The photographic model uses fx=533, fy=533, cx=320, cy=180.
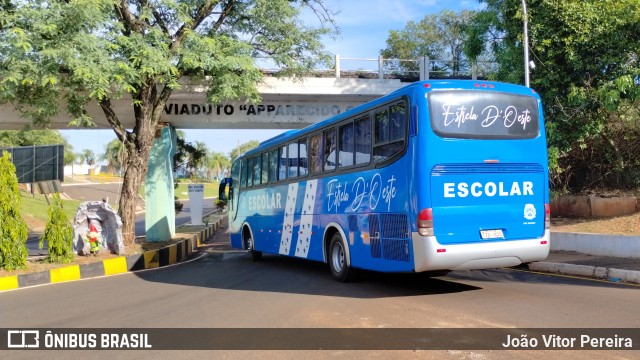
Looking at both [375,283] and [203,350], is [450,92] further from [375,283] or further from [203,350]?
[203,350]

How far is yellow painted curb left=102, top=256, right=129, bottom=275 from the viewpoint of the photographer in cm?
1259

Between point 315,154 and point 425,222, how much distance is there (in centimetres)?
391

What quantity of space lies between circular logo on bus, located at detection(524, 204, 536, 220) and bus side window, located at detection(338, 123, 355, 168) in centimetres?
298

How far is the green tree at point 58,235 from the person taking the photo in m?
11.8

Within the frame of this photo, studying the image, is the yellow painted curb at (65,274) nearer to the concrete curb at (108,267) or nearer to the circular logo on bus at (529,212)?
the concrete curb at (108,267)

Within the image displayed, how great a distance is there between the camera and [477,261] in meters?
7.49

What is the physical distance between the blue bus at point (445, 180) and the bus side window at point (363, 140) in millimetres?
17

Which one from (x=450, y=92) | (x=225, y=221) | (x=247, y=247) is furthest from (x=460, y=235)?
(x=225, y=221)

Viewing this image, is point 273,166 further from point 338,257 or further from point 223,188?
point 223,188

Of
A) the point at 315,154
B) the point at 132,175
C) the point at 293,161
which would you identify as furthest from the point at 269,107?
the point at 315,154

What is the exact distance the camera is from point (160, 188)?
1864 cm

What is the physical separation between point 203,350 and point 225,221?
1248 inches

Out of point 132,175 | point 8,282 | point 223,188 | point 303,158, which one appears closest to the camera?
point 8,282

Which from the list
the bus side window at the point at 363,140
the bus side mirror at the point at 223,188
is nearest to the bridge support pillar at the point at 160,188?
the bus side mirror at the point at 223,188
